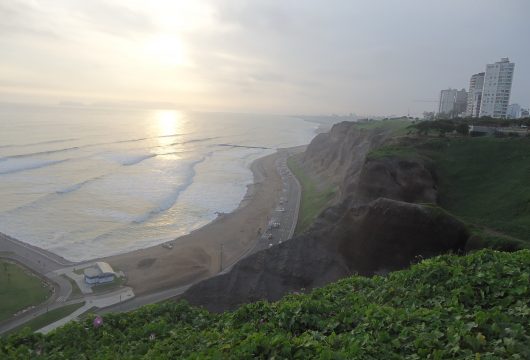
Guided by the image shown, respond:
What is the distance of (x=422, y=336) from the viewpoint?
7168 millimetres

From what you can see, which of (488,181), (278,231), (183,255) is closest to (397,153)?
(488,181)

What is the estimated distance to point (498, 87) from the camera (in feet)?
417

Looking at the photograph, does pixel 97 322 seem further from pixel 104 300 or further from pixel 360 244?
pixel 104 300

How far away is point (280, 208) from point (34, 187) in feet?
116

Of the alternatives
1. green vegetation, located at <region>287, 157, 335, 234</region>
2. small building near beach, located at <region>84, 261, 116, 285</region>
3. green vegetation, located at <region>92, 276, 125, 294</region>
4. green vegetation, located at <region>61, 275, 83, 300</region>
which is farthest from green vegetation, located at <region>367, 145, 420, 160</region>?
green vegetation, located at <region>61, 275, 83, 300</region>

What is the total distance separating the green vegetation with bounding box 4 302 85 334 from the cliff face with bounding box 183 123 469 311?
8151mm

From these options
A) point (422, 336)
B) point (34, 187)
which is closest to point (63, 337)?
point (422, 336)

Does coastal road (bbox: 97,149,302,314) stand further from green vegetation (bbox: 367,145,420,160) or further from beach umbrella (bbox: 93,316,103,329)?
beach umbrella (bbox: 93,316,103,329)

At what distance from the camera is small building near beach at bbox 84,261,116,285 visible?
30198mm

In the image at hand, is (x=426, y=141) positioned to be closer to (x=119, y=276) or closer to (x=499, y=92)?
(x=119, y=276)

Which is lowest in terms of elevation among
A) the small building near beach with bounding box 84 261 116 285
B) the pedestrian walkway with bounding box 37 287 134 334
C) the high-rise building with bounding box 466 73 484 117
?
the pedestrian walkway with bounding box 37 287 134 334

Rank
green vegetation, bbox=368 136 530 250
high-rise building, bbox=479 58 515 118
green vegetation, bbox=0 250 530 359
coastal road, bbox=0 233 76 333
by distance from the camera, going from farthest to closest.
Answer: high-rise building, bbox=479 58 515 118, coastal road, bbox=0 233 76 333, green vegetation, bbox=368 136 530 250, green vegetation, bbox=0 250 530 359

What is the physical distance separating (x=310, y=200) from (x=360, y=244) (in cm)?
2909

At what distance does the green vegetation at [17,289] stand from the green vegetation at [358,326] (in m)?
19.6
